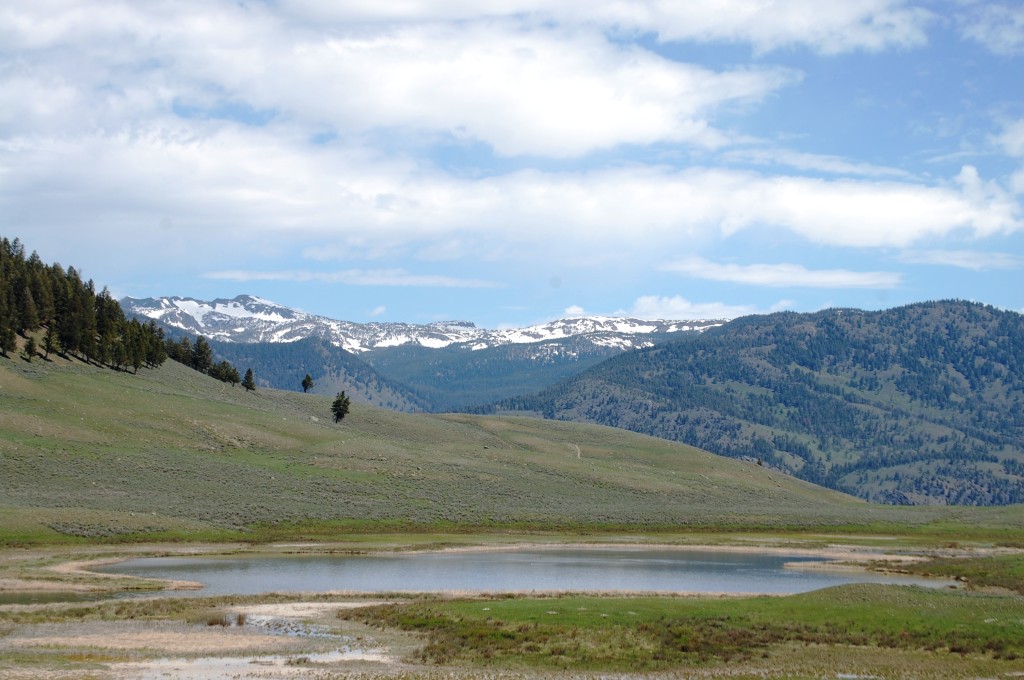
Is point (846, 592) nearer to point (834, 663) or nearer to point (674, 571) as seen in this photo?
point (834, 663)

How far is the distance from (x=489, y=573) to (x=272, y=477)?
173 feet

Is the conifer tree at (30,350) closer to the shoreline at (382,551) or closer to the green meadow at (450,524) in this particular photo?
the green meadow at (450,524)

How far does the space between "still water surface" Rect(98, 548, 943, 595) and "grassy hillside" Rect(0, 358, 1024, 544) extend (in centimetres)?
1924

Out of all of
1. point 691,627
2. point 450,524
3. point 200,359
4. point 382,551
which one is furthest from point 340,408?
point 691,627

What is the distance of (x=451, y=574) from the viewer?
6456 cm

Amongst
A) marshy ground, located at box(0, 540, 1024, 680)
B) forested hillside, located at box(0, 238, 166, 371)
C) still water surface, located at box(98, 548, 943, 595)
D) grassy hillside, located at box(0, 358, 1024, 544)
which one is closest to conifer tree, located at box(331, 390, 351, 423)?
grassy hillside, located at box(0, 358, 1024, 544)

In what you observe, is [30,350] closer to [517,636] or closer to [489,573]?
[489,573]

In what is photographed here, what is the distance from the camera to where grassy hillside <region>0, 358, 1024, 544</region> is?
91625 millimetres

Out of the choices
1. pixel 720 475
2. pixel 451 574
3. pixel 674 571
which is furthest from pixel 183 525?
pixel 720 475

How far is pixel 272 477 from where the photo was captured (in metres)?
112

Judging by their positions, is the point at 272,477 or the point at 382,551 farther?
the point at 272,477

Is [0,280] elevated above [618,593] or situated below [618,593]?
above

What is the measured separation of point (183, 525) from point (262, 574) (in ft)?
91.5

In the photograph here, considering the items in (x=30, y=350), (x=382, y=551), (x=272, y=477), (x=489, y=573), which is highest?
(x=30, y=350)
